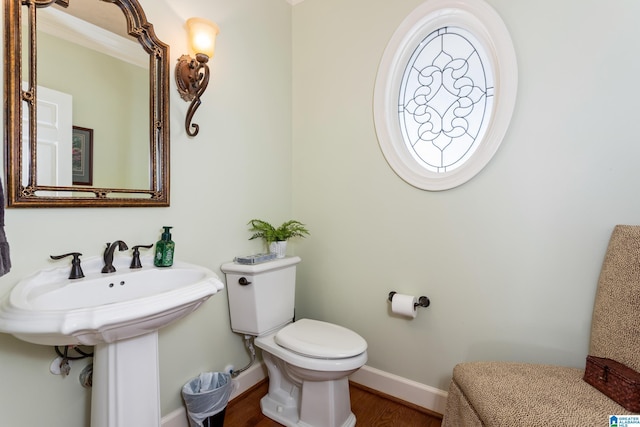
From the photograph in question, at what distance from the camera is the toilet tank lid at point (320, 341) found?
4.72ft

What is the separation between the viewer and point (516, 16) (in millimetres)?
1437

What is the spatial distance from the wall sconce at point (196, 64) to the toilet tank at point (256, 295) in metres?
0.79

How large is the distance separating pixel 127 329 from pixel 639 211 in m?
1.90

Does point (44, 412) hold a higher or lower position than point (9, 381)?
lower

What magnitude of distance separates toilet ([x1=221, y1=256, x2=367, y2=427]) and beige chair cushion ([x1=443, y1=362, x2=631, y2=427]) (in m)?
0.45

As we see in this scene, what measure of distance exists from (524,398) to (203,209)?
1569 millimetres

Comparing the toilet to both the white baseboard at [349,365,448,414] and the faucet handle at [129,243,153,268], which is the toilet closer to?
the white baseboard at [349,365,448,414]

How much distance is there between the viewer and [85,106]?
1.21 m

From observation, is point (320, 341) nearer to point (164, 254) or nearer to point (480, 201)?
point (164, 254)

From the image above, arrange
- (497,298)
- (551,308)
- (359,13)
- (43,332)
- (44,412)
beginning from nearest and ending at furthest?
(43,332)
(44,412)
(551,308)
(497,298)
(359,13)

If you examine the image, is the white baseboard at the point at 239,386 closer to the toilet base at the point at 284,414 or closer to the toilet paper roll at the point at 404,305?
the toilet base at the point at 284,414

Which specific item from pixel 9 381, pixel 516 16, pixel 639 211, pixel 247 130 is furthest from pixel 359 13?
pixel 9 381

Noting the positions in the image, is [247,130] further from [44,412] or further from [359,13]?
[44,412]

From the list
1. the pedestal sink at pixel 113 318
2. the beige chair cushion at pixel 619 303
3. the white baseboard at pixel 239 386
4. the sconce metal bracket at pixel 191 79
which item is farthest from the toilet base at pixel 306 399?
the sconce metal bracket at pixel 191 79
